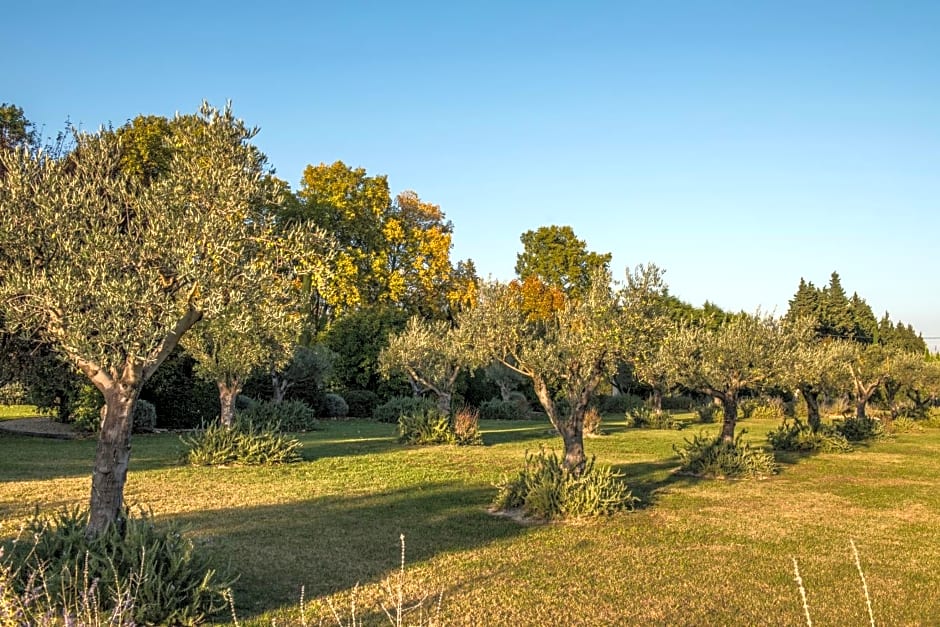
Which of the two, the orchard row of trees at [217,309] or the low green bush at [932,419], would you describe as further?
the low green bush at [932,419]

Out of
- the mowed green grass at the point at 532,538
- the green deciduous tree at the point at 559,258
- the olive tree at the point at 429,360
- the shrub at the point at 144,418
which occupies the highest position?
the green deciduous tree at the point at 559,258

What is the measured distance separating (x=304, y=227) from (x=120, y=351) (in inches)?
105

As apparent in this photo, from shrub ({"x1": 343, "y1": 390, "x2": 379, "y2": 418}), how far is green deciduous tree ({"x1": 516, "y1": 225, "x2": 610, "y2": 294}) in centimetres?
2999

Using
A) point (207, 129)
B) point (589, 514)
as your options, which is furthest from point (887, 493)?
point (207, 129)

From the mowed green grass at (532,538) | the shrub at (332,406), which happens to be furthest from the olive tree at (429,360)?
the shrub at (332,406)

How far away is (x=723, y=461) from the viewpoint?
20828 mm

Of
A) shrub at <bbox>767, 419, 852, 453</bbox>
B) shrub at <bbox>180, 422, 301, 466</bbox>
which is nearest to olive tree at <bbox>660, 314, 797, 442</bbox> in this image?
shrub at <bbox>767, 419, 852, 453</bbox>

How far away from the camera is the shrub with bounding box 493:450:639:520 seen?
14.4 metres

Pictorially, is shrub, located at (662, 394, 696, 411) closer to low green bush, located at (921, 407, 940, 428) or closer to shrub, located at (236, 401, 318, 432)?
low green bush, located at (921, 407, 940, 428)

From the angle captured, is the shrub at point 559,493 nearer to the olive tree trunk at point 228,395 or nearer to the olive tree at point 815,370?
the olive tree at point 815,370

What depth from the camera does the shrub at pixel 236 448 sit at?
20.8 m

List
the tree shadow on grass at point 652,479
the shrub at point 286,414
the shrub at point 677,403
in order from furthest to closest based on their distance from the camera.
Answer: the shrub at point 677,403
the shrub at point 286,414
the tree shadow on grass at point 652,479

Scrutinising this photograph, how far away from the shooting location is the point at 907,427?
3984 cm

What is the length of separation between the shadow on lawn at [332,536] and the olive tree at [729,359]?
30.7 ft
